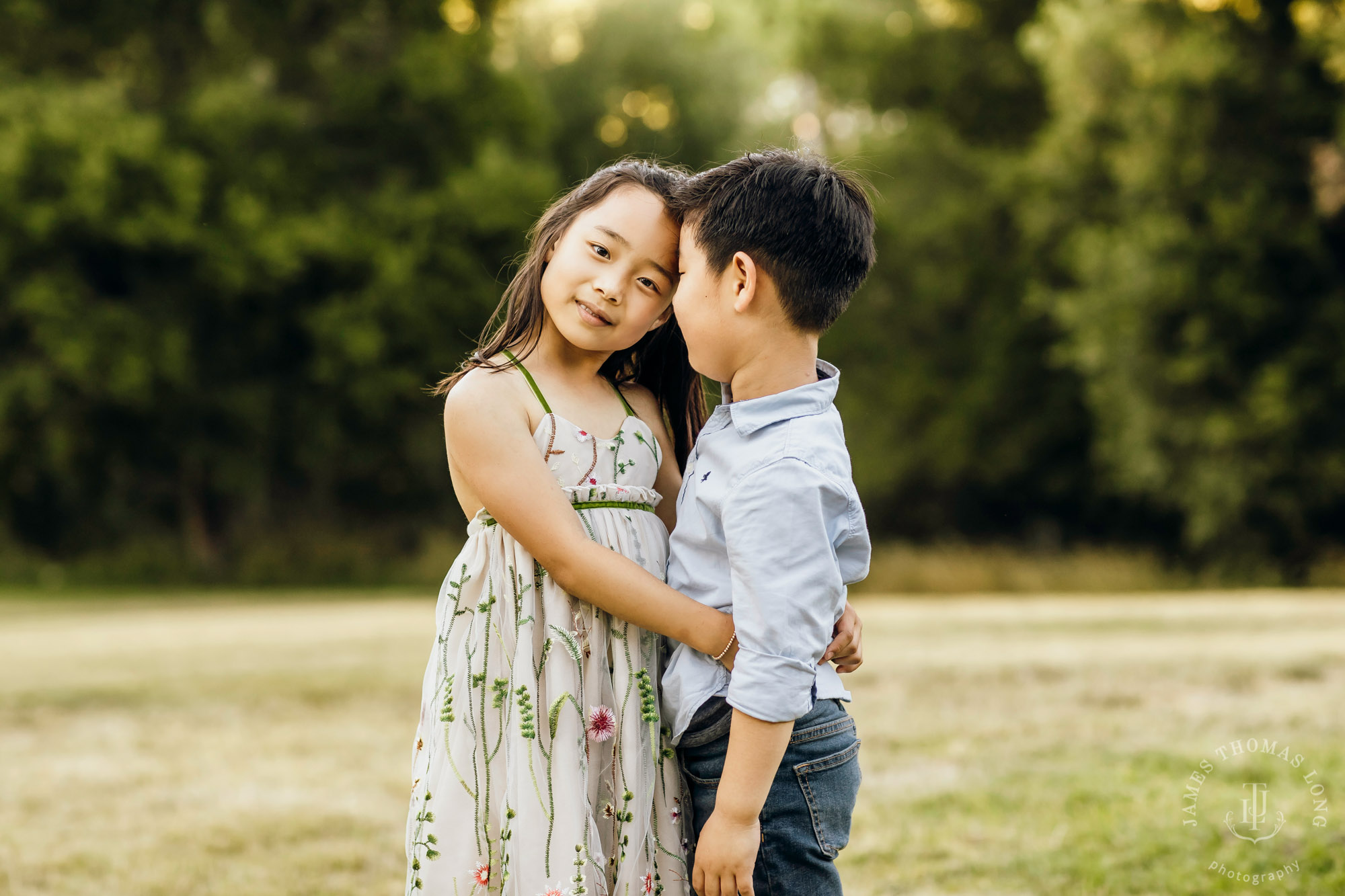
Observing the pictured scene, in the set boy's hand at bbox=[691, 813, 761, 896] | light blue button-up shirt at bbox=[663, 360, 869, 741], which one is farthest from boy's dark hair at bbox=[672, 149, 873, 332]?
boy's hand at bbox=[691, 813, 761, 896]

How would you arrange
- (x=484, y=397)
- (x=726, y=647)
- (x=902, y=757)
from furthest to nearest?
1. (x=902, y=757)
2. (x=484, y=397)
3. (x=726, y=647)

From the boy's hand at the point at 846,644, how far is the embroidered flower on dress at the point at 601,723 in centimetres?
31

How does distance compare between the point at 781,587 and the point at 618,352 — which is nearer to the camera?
the point at 781,587

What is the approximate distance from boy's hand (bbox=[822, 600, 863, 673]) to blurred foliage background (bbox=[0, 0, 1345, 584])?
1273cm

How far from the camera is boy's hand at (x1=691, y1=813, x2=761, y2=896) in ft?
4.92

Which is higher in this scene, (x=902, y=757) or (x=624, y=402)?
(x=624, y=402)

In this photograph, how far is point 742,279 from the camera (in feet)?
5.23

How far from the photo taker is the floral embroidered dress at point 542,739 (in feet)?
5.25

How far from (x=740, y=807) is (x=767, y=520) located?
37 centimetres

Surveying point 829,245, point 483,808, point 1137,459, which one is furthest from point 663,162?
point 1137,459

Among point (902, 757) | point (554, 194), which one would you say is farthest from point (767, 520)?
point (554, 194)

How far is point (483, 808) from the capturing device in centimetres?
162

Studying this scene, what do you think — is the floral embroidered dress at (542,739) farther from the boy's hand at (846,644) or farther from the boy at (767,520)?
the boy's hand at (846,644)

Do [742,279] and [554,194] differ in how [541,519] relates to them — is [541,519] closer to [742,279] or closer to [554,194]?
[742,279]
